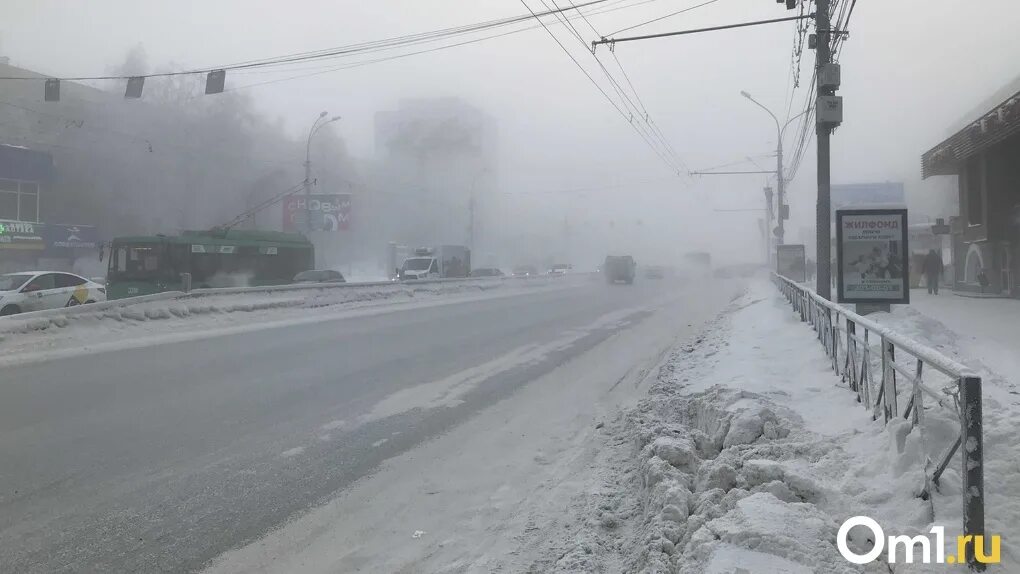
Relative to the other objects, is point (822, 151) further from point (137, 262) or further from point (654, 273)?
point (654, 273)

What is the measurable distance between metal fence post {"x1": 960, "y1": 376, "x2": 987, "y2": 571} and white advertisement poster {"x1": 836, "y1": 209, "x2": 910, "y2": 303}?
7910 millimetres

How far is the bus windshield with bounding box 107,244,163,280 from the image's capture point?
22531 mm

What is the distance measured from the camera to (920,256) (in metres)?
29.8

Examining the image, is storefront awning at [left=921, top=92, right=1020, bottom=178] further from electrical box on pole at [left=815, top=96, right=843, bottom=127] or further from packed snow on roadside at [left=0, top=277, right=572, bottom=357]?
packed snow on roadside at [left=0, top=277, right=572, bottom=357]

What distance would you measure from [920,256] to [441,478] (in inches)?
1218

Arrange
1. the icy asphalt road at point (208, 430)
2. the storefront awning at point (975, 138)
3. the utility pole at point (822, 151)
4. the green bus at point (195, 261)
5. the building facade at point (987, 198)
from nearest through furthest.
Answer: the icy asphalt road at point (208, 430), the utility pole at point (822, 151), the storefront awning at point (975, 138), the building facade at point (987, 198), the green bus at point (195, 261)

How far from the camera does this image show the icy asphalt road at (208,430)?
4.07m

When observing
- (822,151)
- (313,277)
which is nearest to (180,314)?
(313,277)

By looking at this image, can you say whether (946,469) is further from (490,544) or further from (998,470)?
(490,544)

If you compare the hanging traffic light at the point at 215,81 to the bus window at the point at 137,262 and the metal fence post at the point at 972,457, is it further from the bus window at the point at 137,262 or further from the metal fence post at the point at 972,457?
the metal fence post at the point at 972,457

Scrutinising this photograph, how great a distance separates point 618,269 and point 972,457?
1719 inches

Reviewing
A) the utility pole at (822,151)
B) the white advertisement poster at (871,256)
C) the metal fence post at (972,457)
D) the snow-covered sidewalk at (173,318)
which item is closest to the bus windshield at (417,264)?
the snow-covered sidewalk at (173,318)

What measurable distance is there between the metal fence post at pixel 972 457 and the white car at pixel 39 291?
745 inches

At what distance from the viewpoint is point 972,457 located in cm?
286
